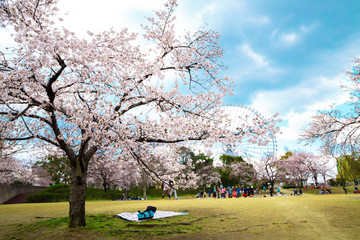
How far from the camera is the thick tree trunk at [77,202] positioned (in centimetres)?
763

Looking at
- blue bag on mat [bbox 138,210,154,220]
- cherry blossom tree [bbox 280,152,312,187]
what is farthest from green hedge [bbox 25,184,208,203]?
cherry blossom tree [bbox 280,152,312,187]

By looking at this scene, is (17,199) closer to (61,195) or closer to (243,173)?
(61,195)

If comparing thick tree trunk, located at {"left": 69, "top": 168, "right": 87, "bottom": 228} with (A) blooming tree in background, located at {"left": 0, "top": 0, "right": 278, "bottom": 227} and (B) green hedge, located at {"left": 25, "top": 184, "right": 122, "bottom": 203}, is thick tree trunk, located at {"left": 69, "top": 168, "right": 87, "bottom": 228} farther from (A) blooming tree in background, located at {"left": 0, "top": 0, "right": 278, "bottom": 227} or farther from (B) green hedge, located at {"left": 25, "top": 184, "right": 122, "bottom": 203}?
(B) green hedge, located at {"left": 25, "top": 184, "right": 122, "bottom": 203}

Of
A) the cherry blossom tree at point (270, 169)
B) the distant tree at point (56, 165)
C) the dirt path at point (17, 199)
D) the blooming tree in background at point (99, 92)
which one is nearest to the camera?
the blooming tree in background at point (99, 92)

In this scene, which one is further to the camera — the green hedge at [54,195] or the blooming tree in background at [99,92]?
the green hedge at [54,195]

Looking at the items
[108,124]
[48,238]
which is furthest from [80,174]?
[108,124]

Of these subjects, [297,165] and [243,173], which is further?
[243,173]

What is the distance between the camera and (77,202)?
7730mm

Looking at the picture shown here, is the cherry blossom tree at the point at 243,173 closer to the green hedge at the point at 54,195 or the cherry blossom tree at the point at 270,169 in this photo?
the cherry blossom tree at the point at 270,169

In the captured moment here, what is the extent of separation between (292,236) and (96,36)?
28.6 ft

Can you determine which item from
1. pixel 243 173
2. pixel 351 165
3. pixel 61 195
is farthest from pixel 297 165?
pixel 61 195

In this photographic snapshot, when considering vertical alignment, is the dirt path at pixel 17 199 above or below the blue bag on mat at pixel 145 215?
below

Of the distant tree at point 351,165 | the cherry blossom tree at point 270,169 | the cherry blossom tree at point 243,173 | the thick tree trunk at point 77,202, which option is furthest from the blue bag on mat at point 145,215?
the cherry blossom tree at point 243,173

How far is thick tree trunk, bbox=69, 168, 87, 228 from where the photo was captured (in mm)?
7629
